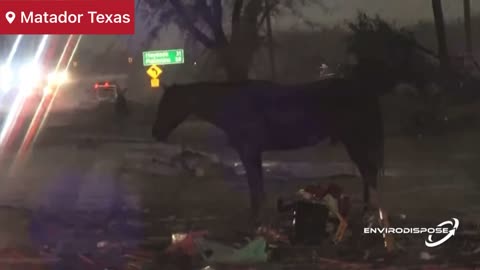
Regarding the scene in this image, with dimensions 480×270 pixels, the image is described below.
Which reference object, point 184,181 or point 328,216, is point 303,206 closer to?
point 328,216

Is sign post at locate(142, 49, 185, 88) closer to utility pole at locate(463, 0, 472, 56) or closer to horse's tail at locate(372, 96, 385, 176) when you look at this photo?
horse's tail at locate(372, 96, 385, 176)

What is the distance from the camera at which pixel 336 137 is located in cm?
134

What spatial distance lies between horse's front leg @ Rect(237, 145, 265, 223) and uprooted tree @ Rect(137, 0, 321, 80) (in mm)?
162

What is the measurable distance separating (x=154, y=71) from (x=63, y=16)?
218mm

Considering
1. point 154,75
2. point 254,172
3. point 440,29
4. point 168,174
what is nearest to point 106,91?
point 154,75

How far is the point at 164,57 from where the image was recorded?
4.33 ft

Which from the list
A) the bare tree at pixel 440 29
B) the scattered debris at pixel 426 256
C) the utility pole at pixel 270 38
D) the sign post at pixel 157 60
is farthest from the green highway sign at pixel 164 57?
the scattered debris at pixel 426 256

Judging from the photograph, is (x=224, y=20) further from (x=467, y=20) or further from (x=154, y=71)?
(x=467, y=20)

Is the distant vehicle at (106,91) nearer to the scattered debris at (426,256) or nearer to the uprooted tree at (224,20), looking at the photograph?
the uprooted tree at (224,20)

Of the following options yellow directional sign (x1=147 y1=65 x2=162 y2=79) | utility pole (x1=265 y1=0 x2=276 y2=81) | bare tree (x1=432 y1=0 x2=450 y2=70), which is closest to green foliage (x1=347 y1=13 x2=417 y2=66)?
bare tree (x1=432 y1=0 x2=450 y2=70)

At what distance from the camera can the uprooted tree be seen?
131cm

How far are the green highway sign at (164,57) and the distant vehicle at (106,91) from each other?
9cm

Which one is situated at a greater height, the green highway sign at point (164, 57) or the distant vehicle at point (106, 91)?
the green highway sign at point (164, 57)

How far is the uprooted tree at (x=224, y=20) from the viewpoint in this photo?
1.31 m
